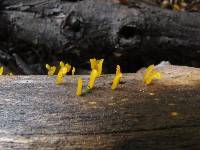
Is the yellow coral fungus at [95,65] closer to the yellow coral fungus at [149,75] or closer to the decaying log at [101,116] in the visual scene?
the decaying log at [101,116]

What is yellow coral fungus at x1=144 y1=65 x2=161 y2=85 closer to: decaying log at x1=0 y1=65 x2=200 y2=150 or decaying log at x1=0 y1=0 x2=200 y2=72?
decaying log at x1=0 y1=65 x2=200 y2=150

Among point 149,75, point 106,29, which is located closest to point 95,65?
point 149,75

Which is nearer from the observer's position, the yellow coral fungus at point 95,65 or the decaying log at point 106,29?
the yellow coral fungus at point 95,65

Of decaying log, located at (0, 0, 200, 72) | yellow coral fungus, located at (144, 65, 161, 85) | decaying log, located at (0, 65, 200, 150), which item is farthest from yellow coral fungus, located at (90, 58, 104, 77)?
decaying log, located at (0, 0, 200, 72)

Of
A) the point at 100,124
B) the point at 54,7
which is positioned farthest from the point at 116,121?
the point at 54,7

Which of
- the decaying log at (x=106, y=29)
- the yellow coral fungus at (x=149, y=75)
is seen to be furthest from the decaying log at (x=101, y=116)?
the decaying log at (x=106, y=29)

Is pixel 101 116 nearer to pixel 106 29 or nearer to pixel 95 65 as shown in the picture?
pixel 95 65
